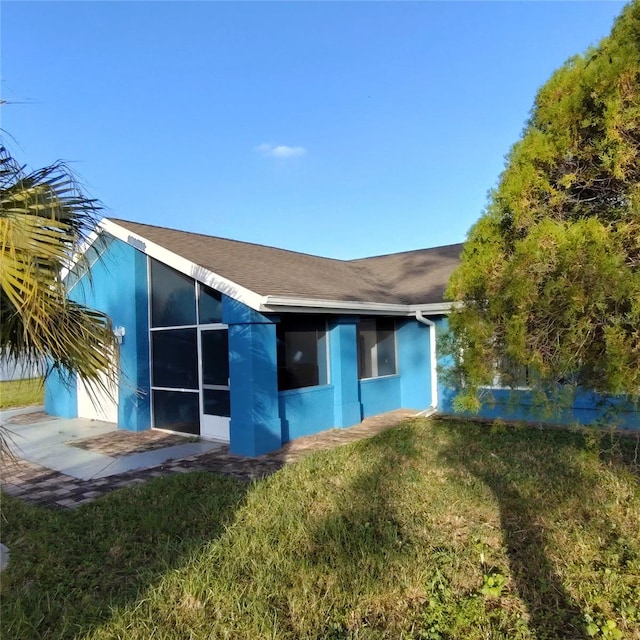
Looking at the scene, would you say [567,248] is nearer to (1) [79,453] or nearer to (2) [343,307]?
(2) [343,307]

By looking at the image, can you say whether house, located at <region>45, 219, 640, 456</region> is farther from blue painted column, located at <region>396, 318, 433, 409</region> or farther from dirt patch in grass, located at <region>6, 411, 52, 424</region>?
dirt patch in grass, located at <region>6, 411, 52, 424</region>

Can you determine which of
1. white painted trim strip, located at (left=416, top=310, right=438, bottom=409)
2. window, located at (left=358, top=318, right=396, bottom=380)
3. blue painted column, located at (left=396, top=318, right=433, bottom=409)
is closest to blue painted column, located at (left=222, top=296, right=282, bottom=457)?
window, located at (left=358, top=318, right=396, bottom=380)

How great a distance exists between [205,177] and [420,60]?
30.8ft

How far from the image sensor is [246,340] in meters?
8.08

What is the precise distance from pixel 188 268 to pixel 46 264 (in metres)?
5.54

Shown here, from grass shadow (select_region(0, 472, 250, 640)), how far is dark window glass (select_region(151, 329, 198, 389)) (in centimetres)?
372

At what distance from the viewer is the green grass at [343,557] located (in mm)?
3230

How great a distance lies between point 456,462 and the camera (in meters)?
6.85

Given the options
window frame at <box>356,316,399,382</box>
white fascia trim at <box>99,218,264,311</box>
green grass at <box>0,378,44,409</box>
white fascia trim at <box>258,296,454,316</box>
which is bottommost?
green grass at <box>0,378,44,409</box>

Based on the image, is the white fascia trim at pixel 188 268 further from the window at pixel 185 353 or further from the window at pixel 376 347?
the window at pixel 376 347

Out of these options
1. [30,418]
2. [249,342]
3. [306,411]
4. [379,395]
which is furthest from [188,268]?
[30,418]

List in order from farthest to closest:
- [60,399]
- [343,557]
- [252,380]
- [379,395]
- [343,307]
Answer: [60,399]
[379,395]
[343,307]
[252,380]
[343,557]

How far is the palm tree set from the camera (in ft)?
10.1

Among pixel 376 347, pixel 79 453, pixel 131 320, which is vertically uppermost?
pixel 131 320
